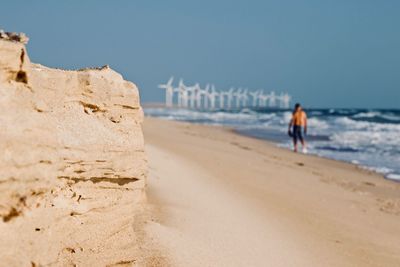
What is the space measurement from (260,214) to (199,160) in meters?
4.40

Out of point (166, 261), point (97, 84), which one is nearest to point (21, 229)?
point (97, 84)

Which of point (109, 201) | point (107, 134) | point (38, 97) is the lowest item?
point (109, 201)

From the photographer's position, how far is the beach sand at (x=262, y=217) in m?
5.16

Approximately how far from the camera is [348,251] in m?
6.13

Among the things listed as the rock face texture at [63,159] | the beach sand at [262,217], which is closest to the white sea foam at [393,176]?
the beach sand at [262,217]

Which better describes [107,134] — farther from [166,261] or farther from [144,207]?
[144,207]

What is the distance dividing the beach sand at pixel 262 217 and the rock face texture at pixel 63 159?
1044 mm

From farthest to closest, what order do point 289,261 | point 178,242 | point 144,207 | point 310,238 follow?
point 310,238, point 144,207, point 289,261, point 178,242

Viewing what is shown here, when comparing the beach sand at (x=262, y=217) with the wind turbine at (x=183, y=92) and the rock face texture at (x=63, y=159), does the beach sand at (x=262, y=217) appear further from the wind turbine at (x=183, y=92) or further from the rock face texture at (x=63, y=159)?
the wind turbine at (x=183, y=92)

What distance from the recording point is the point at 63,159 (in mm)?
3174

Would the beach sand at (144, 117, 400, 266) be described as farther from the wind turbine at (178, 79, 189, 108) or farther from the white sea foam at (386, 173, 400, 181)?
the wind turbine at (178, 79, 189, 108)

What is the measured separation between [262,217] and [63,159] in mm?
4202

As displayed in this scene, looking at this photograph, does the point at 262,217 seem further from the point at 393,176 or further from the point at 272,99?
the point at 272,99

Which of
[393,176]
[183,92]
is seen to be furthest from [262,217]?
[183,92]
